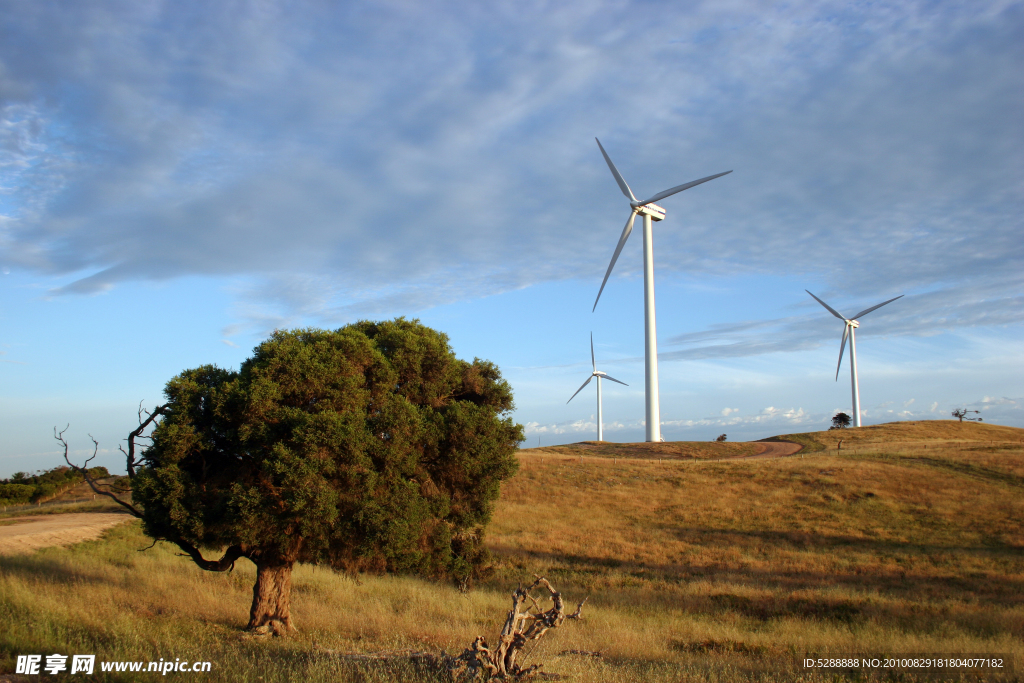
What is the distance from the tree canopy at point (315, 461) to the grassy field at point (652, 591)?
6.34ft

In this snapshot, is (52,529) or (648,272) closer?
(52,529)

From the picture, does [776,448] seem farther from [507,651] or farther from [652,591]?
Answer: [507,651]

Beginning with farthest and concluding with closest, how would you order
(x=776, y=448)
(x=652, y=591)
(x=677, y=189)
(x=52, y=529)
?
1. (x=776, y=448)
2. (x=677, y=189)
3. (x=52, y=529)
4. (x=652, y=591)

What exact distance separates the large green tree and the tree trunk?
3 cm

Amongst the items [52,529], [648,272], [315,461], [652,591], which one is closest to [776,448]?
[648,272]

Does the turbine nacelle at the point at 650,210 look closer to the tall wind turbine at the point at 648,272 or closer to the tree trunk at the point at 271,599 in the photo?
the tall wind turbine at the point at 648,272

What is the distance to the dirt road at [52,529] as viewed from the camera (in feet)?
69.6

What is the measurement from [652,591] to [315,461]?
15.8 metres

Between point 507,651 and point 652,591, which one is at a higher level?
point 507,651

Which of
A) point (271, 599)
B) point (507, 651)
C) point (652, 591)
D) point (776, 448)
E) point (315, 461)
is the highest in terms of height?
point (315, 461)

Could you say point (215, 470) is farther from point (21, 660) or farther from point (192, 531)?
point (21, 660)

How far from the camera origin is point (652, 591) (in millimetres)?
22562

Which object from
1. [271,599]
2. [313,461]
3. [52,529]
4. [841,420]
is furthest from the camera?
[841,420]

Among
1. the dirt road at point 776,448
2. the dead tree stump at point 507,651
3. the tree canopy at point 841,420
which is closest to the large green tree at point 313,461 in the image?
the dead tree stump at point 507,651
